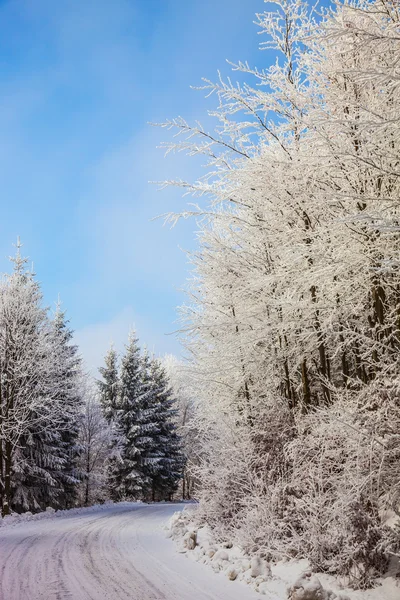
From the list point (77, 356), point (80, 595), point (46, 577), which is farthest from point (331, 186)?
point (77, 356)

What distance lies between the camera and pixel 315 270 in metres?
A: 6.99

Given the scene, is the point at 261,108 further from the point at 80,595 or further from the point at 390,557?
the point at 80,595

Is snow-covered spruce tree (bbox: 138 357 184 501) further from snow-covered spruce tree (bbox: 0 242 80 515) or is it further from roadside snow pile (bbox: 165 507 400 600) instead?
roadside snow pile (bbox: 165 507 400 600)

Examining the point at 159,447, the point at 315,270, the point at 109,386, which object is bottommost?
the point at 159,447

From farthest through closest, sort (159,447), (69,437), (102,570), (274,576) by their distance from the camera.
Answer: (159,447) → (69,437) → (102,570) → (274,576)

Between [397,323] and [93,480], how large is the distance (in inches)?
996

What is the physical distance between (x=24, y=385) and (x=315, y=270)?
1502cm

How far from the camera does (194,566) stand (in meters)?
7.84

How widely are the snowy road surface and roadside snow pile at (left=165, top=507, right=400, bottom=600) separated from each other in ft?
0.71

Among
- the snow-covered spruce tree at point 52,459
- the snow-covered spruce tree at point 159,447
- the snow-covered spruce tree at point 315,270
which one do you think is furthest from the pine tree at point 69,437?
the snow-covered spruce tree at point 315,270

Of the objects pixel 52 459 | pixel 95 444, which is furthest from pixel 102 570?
pixel 95 444

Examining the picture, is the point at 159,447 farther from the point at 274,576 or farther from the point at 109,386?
the point at 274,576

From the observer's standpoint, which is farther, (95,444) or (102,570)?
(95,444)

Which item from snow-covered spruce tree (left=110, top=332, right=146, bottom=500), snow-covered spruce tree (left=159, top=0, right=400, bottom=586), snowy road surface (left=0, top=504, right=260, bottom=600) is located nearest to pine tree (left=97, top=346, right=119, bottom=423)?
snow-covered spruce tree (left=110, top=332, right=146, bottom=500)
